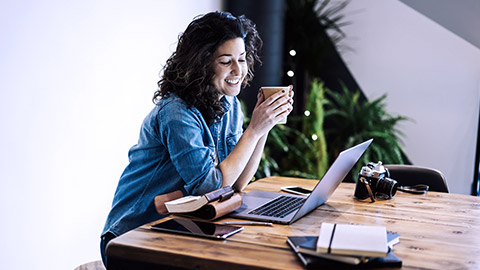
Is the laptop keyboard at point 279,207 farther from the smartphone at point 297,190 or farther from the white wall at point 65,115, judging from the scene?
the white wall at point 65,115

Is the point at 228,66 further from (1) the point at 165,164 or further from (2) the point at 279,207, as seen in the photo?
(2) the point at 279,207

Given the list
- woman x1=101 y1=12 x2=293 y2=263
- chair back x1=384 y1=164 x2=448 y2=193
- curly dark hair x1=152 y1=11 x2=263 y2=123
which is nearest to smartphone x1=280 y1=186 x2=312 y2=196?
woman x1=101 y1=12 x2=293 y2=263

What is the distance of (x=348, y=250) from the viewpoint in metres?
1.16

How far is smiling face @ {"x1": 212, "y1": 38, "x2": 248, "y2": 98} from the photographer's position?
1.89 m

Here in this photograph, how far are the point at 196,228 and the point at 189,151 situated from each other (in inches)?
12.7

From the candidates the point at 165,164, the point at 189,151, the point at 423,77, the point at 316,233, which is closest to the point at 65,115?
the point at 165,164

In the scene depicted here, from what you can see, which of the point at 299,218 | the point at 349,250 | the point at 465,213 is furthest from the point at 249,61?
the point at 349,250

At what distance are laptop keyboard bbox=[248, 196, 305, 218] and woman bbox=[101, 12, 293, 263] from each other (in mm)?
161

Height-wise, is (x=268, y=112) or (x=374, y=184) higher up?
(x=268, y=112)

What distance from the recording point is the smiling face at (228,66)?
6.21 feet

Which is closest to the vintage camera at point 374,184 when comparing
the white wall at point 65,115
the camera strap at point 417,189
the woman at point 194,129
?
the camera strap at point 417,189

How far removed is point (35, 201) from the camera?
7.70 ft

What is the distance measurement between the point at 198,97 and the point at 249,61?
0.46 m

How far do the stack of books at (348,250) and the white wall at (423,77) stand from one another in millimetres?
3308
